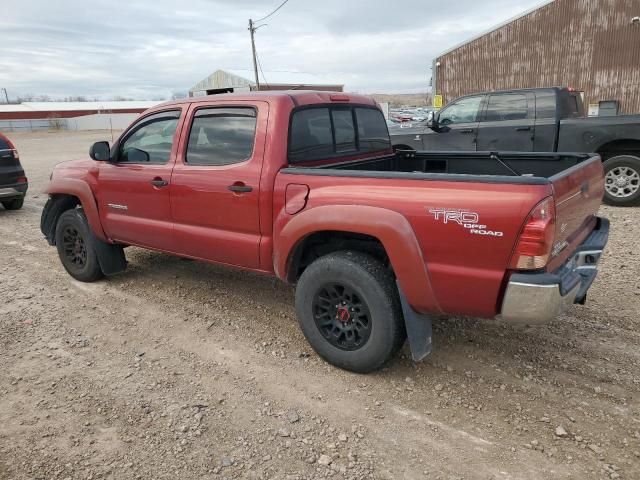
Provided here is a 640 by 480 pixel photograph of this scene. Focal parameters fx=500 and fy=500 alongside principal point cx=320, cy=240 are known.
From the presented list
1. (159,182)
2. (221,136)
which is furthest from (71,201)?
(221,136)

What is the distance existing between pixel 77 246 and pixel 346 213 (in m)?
3.55

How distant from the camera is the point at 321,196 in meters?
3.18

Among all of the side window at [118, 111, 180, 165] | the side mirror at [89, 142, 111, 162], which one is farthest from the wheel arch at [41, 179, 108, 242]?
the side window at [118, 111, 180, 165]

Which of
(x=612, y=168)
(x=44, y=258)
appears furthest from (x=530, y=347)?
(x=44, y=258)

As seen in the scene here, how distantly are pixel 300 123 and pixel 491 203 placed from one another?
1655 millimetres

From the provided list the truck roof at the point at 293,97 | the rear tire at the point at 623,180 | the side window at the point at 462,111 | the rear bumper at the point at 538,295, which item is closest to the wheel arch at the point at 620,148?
the rear tire at the point at 623,180

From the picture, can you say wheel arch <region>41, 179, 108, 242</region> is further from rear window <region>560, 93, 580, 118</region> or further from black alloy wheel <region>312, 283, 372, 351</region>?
rear window <region>560, 93, 580, 118</region>

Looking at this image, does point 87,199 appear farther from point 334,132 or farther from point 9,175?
point 9,175

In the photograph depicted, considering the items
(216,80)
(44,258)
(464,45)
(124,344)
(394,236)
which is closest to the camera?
(394,236)

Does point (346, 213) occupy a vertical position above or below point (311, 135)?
below

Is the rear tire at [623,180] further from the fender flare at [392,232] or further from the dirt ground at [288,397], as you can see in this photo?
the fender flare at [392,232]

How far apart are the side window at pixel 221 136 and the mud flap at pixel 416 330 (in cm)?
157

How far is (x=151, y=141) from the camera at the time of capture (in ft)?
14.5

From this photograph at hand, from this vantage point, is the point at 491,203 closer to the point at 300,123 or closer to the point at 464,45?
the point at 300,123
